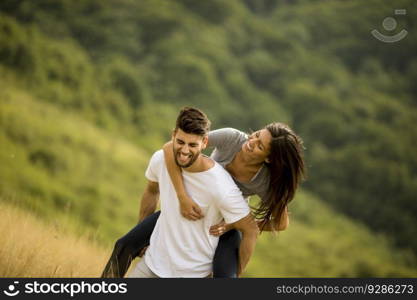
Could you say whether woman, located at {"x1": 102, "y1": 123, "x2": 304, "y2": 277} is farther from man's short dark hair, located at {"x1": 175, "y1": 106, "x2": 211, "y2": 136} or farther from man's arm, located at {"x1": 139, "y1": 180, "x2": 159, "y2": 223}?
man's short dark hair, located at {"x1": 175, "y1": 106, "x2": 211, "y2": 136}

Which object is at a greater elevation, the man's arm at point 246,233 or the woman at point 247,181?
the woman at point 247,181

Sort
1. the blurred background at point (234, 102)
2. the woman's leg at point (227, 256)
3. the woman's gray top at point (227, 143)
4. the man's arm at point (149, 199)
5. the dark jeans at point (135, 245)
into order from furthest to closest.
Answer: the blurred background at point (234, 102) → the woman's gray top at point (227, 143) → the man's arm at point (149, 199) → the dark jeans at point (135, 245) → the woman's leg at point (227, 256)

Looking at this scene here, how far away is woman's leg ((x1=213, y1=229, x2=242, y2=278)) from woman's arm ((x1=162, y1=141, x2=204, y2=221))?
248 mm

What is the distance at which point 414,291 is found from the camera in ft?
13.3

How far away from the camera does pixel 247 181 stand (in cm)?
394

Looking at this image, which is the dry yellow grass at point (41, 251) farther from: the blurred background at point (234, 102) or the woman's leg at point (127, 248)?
the blurred background at point (234, 102)

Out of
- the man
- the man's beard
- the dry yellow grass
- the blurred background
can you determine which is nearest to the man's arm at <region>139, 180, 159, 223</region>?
the man

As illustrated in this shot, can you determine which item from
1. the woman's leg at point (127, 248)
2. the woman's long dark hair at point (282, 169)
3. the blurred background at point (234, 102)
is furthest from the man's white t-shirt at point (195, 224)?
the blurred background at point (234, 102)

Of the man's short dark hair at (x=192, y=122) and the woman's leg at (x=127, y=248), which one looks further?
the woman's leg at (x=127, y=248)

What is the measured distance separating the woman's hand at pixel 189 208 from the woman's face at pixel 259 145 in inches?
20.8

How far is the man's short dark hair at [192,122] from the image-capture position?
337 centimetres

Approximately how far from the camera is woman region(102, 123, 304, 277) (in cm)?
353

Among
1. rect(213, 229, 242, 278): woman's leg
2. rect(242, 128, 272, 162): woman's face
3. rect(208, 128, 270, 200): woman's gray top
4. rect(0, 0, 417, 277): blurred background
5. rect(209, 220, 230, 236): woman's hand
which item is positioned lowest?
rect(213, 229, 242, 278): woman's leg

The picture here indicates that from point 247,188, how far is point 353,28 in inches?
1331
